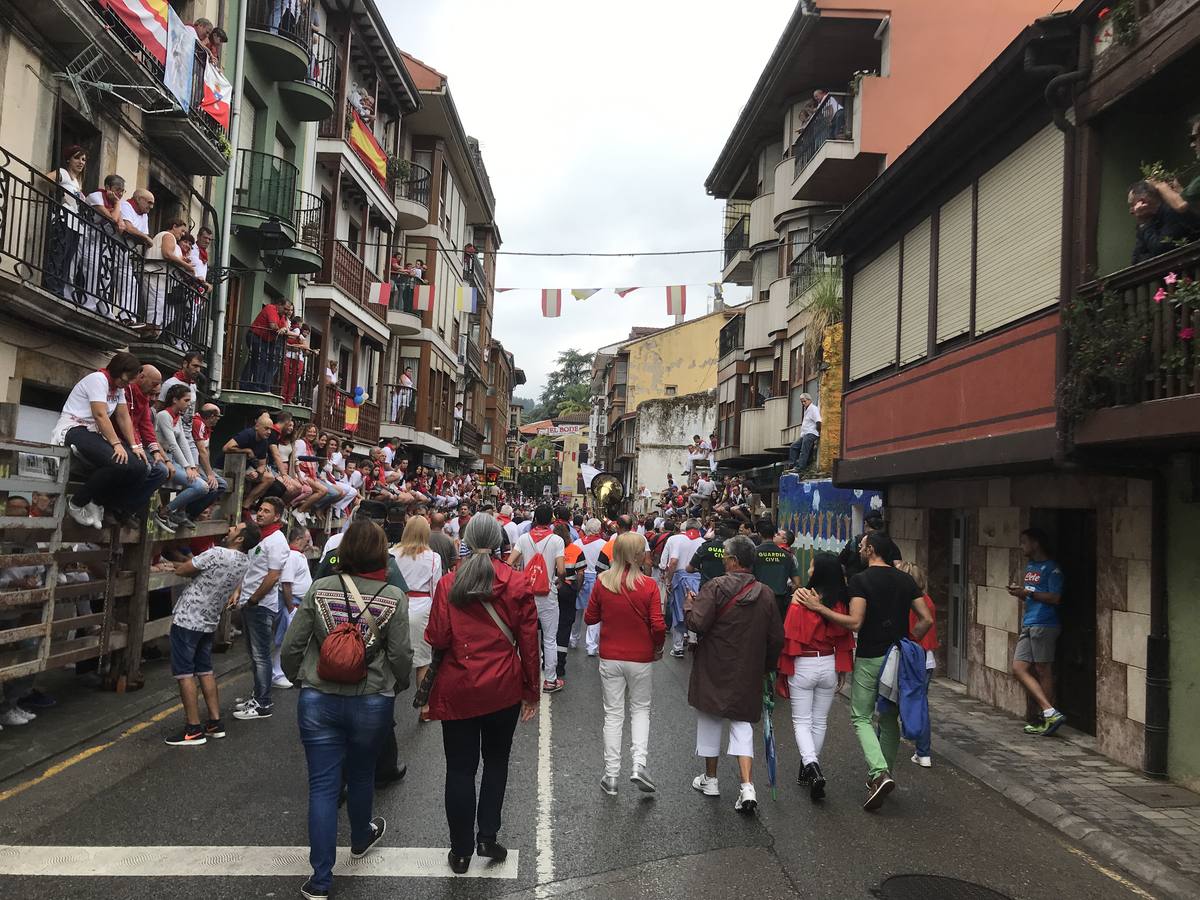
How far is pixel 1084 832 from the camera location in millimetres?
6078

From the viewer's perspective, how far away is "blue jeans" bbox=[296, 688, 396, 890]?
4395 millimetres

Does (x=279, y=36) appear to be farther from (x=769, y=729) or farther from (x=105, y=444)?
(x=769, y=729)

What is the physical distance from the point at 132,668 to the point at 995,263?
956 centimetres

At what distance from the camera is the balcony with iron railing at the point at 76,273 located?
1049 cm

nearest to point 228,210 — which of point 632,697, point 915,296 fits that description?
point 915,296

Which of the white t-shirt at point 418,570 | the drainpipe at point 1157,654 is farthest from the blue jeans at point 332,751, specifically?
the drainpipe at point 1157,654

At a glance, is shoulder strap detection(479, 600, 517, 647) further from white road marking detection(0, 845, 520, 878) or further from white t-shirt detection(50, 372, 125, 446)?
white t-shirt detection(50, 372, 125, 446)

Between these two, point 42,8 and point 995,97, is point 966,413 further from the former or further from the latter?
point 42,8

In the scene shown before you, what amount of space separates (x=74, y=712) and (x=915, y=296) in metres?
10.4

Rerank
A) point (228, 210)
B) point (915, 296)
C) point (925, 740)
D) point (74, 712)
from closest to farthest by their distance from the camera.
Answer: point (925, 740), point (74, 712), point (915, 296), point (228, 210)

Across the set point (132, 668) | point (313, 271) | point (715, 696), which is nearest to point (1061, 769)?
point (715, 696)

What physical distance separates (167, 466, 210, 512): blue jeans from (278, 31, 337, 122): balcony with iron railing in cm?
1272

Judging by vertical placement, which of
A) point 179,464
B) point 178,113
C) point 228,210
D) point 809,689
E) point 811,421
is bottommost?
point 809,689

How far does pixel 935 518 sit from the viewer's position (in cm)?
1270
